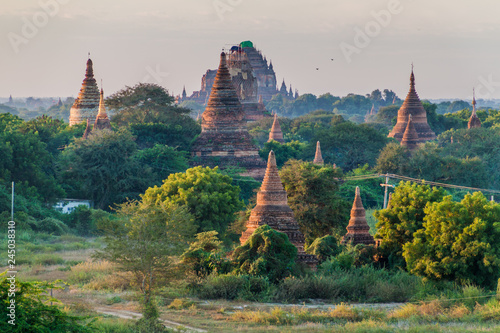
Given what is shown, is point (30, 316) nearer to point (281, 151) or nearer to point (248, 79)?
point (281, 151)

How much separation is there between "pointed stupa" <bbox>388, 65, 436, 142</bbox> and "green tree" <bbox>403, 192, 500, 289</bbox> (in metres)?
45.0

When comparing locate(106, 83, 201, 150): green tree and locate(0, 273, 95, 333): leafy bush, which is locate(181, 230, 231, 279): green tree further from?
locate(106, 83, 201, 150): green tree

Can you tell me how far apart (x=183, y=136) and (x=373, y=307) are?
92.3 ft

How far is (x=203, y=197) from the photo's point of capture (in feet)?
111

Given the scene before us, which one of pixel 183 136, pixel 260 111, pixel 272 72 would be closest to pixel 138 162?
pixel 183 136

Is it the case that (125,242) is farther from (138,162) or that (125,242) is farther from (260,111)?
(260,111)

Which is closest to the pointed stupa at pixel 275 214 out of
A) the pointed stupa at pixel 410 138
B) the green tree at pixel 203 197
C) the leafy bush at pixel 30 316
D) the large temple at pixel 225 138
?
the green tree at pixel 203 197

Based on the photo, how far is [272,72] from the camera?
157125 mm

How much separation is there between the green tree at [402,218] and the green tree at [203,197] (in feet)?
22.7

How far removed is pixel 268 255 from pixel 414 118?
47.6m

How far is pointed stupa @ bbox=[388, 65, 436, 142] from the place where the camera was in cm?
7262

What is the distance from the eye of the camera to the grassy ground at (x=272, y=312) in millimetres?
22562

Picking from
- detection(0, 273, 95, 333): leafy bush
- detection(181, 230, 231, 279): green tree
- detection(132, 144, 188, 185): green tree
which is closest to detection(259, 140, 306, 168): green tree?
detection(132, 144, 188, 185): green tree

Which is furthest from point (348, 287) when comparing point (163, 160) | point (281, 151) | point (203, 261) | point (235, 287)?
point (281, 151)
